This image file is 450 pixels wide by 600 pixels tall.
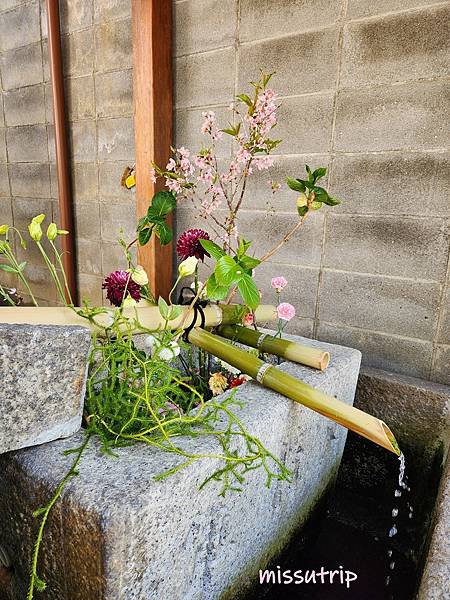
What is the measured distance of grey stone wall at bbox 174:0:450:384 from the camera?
1562 mm

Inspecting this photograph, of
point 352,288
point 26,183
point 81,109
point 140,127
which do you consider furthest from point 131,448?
point 26,183

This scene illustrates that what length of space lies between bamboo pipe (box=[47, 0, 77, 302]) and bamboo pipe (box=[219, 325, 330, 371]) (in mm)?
1542

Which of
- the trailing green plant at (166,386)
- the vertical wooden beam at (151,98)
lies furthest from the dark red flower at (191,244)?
the vertical wooden beam at (151,98)

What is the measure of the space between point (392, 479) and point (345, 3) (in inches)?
74.3

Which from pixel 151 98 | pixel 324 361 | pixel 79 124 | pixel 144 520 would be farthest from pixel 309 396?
pixel 79 124

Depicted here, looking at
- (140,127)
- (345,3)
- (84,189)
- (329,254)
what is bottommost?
(329,254)

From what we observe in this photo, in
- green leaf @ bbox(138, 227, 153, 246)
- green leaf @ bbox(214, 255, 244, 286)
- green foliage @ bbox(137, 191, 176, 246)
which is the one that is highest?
green foliage @ bbox(137, 191, 176, 246)

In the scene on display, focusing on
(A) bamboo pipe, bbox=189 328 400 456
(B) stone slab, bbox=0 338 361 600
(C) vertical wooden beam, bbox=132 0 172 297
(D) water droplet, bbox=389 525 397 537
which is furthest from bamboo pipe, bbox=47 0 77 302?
(D) water droplet, bbox=389 525 397 537

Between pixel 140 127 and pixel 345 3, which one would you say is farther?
pixel 140 127

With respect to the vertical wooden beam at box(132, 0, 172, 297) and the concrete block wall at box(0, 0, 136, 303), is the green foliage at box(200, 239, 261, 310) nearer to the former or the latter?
the vertical wooden beam at box(132, 0, 172, 297)

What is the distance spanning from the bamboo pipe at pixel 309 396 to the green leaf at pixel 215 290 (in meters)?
0.29

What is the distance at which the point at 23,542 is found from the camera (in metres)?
0.90

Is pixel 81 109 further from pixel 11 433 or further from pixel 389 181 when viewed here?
pixel 11 433

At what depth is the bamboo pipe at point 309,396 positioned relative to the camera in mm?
1088
